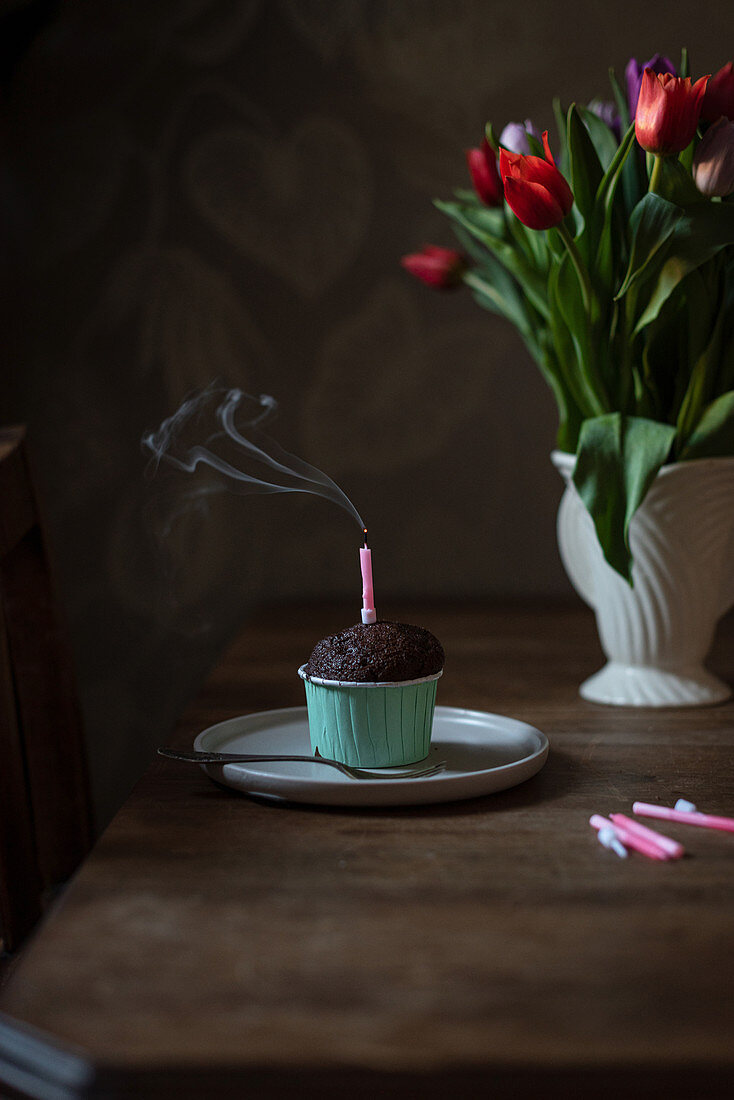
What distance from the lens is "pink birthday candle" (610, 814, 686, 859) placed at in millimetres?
646

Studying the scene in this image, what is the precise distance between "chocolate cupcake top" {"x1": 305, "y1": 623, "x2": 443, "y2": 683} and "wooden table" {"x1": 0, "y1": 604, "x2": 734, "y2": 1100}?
110 mm

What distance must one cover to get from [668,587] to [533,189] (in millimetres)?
430

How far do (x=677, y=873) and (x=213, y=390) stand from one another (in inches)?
47.7

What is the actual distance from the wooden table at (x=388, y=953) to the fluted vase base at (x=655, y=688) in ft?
0.68

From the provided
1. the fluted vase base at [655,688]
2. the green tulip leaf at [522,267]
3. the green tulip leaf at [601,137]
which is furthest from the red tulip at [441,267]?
the fluted vase base at [655,688]

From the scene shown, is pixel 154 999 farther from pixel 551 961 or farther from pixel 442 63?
pixel 442 63

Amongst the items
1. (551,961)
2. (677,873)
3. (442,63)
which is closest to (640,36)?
(442,63)

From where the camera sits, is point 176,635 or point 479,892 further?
point 176,635

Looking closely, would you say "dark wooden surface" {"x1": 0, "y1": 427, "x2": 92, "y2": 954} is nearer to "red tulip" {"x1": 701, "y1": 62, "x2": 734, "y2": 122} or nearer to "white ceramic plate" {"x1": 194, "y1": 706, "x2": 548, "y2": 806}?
"white ceramic plate" {"x1": 194, "y1": 706, "x2": 548, "y2": 806}

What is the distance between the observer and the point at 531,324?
114 cm

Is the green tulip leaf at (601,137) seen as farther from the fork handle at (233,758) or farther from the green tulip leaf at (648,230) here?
the fork handle at (233,758)

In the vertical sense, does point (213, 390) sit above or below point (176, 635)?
above

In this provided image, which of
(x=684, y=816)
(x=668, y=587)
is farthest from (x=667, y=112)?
(x=684, y=816)

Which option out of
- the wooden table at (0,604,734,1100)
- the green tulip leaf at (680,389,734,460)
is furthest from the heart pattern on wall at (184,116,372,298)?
the wooden table at (0,604,734,1100)
